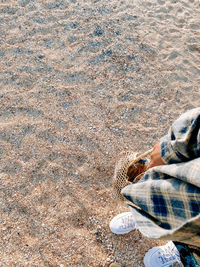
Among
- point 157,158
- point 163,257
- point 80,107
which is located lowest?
point 163,257

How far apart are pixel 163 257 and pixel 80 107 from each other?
140 cm

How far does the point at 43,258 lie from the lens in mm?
1630

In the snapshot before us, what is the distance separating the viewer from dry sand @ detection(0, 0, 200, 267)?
1.74 meters

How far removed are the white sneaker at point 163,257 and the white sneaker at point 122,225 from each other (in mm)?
207

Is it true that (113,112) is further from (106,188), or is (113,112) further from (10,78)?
(10,78)

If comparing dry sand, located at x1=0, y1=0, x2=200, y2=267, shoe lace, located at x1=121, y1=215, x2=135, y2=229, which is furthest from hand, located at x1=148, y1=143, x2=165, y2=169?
dry sand, located at x1=0, y1=0, x2=200, y2=267

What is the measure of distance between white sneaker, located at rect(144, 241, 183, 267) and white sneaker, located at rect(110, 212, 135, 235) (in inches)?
8.2

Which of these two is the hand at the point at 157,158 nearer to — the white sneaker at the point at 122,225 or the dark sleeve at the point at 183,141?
the dark sleeve at the point at 183,141

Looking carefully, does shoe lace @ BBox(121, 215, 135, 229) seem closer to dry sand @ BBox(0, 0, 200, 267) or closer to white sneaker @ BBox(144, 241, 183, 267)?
dry sand @ BBox(0, 0, 200, 267)

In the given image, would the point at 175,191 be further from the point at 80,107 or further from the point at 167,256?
the point at 80,107

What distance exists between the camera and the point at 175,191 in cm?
102

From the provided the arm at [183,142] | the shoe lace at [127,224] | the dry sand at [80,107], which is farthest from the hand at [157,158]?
the dry sand at [80,107]

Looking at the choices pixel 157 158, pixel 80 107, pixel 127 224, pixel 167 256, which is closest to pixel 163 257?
pixel 167 256

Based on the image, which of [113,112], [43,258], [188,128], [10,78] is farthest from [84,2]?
[43,258]
